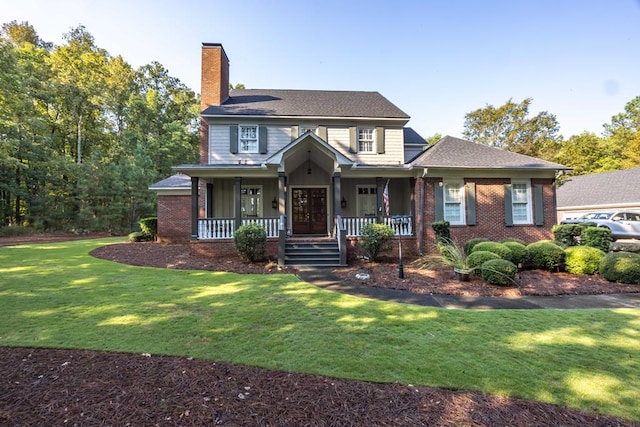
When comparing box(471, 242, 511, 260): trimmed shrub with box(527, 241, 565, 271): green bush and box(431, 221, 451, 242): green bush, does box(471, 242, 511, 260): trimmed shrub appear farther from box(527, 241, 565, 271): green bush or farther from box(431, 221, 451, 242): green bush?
box(431, 221, 451, 242): green bush

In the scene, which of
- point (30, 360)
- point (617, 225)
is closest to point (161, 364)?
point (30, 360)

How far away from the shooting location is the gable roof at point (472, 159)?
1132 cm

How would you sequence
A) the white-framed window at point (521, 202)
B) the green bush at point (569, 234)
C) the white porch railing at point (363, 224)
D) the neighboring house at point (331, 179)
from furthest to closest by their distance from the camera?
the white-framed window at point (521, 202) < the white porch railing at point (363, 224) < the neighboring house at point (331, 179) < the green bush at point (569, 234)

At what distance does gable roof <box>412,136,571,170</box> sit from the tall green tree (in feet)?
65.0

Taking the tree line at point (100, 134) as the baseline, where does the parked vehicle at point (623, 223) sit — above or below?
below

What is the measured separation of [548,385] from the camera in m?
2.97

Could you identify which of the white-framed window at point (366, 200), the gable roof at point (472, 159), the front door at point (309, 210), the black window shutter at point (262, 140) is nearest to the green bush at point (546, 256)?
the gable roof at point (472, 159)

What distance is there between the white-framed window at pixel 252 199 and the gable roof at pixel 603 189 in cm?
2340

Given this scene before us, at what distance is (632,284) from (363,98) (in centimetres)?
1325

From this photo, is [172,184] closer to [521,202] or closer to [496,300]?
[496,300]

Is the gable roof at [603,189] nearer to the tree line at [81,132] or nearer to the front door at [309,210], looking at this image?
the front door at [309,210]

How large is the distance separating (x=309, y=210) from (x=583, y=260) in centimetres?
989

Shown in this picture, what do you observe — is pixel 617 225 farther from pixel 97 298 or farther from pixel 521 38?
pixel 97 298

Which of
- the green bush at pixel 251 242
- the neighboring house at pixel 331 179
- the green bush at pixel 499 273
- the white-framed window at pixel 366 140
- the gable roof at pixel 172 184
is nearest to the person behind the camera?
the green bush at pixel 499 273
